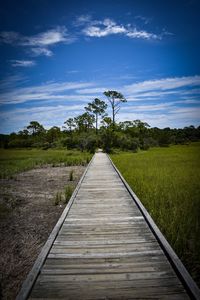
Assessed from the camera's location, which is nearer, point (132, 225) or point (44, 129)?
point (132, 225)

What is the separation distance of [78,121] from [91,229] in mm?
54216

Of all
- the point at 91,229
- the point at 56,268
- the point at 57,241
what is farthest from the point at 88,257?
the point at 91,229

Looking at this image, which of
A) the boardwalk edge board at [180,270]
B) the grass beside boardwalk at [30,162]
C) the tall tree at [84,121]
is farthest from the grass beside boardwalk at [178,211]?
the tall tree at [84,121]

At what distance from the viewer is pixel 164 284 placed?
304cm

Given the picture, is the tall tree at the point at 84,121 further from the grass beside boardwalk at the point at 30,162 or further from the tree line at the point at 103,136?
the grass beside boardwalk at the point at 30,162

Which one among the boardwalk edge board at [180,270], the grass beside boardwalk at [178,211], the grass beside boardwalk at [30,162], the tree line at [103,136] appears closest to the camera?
the boardwalk edge board at [180,270]

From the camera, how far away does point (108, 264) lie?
3553 millimetres

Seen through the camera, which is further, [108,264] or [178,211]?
[178,211]

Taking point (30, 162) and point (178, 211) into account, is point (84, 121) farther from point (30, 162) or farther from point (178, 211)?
point (178, 211)

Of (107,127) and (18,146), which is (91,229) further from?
(18,146)

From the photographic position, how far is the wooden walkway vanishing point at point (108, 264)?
9.54 feet

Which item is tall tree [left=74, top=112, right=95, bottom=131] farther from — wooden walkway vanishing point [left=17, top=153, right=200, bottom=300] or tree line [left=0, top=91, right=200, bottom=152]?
wooden walkway vanishing point [left=17, top=153, right=200, bottom=300]

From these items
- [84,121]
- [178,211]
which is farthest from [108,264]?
[84,121]

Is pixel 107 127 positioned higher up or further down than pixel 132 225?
higher up
